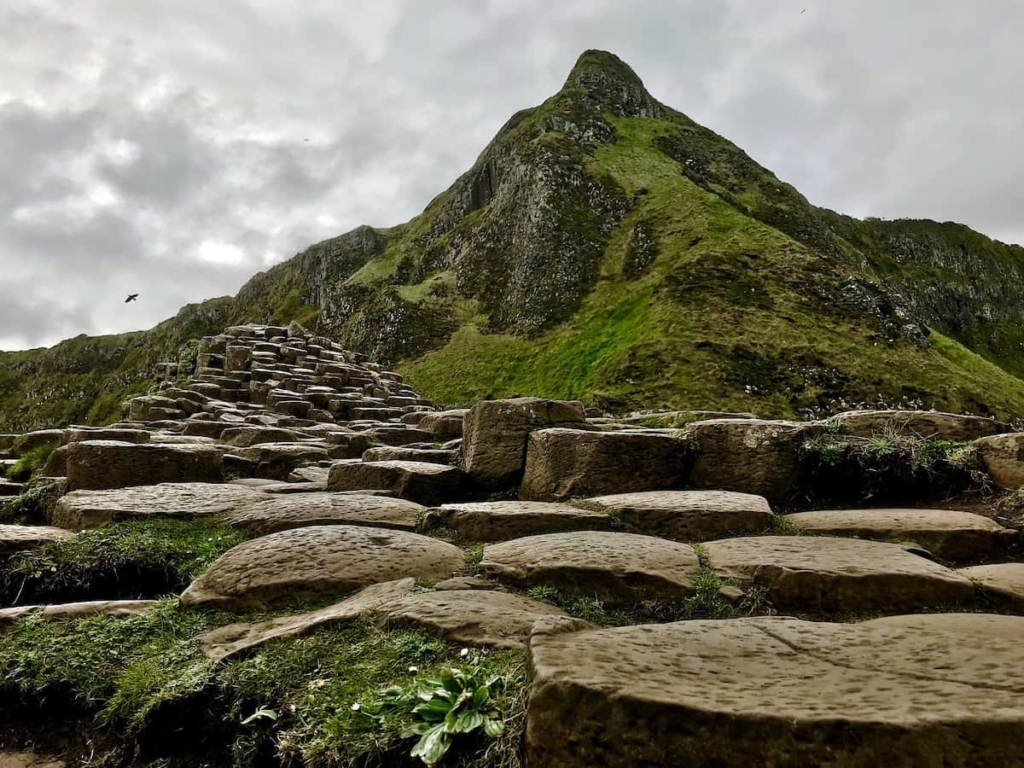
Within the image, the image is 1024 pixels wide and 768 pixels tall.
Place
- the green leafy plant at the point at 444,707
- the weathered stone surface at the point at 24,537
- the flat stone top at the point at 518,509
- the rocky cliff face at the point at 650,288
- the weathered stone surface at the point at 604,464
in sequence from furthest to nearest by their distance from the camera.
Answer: the rocky cliff face at the point at 650,288 < the weathered stone surface at the point at 604,464 < the flat stone top at the point at 518,509 < the weathered stone surface at the point at 24,537 < the green leafy plant at the point at 444,707

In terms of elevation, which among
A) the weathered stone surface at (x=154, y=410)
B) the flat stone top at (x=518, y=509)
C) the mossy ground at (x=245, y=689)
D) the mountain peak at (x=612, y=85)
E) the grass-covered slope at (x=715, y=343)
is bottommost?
the mossy ground at (x=245, y=689)

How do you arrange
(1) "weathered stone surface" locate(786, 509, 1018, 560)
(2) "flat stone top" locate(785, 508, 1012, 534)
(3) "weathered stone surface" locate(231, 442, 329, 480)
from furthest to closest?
(3) "weathered stone surface" locate(231, 442, 329, 480)
(2) "flat stone top" locate(785, 508, 1012, 534)
(1) "weathered stone surface" locate(786, 509, 1018, 560)

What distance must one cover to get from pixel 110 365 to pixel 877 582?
122183mm

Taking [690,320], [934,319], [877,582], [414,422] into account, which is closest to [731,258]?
[690,320]

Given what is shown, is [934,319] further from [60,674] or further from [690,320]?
[60,674]

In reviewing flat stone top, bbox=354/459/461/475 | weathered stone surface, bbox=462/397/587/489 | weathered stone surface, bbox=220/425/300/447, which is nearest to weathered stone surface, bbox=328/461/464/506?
flat stone top, bbox=354/459/461/475

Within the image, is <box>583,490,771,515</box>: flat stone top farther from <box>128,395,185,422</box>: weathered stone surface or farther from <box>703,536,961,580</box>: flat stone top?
<box>128,395,185,422</box>: weathered stone surface

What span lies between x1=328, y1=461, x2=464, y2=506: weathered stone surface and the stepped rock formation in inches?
1.4

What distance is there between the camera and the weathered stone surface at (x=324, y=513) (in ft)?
16.3

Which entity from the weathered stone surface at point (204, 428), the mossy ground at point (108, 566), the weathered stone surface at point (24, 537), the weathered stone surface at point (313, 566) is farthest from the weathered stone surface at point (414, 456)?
the weathered stone surface at point (204, 428)

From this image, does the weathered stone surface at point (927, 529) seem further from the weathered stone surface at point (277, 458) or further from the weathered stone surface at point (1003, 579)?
the weathered stone surface at point (277, 458)

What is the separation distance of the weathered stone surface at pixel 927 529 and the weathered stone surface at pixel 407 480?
3.56 meters

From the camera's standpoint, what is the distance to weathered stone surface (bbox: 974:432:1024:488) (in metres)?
5.02

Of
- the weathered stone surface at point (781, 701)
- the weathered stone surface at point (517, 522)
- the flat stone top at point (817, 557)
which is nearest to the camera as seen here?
the weathered stone surface at point (781, 701)
